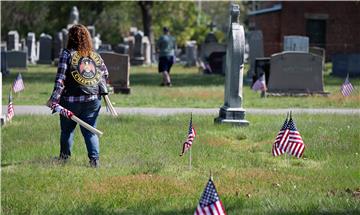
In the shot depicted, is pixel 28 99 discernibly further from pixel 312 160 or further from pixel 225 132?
pixel 312 160

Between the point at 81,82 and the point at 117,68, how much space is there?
35.9 ft

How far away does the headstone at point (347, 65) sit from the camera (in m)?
26.9

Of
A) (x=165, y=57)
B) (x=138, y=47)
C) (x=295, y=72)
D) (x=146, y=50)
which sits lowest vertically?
(x=295, y=72)

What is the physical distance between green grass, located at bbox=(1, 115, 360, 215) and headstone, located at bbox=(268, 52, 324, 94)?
6823 millimetres

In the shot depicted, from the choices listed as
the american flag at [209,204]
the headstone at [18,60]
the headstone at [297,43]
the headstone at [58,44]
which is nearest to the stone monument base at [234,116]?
the american flag at [209,204]

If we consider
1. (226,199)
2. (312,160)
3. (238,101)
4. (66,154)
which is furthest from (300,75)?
(226,199)

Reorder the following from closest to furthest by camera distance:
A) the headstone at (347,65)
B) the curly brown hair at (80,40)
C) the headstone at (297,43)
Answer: the curly brown hair at (80,40), the headstone at (297,43), the headstone at (347,65)

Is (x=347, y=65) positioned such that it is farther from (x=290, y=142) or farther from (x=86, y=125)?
(x=86, y=125)

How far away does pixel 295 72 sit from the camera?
18.6 metres

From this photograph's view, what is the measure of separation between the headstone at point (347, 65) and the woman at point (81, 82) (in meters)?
20.0

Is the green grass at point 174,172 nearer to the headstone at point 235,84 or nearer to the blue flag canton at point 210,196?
the headstone at point 235,84

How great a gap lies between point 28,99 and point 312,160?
954cm

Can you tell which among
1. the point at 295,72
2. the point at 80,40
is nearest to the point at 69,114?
the point at 80,40

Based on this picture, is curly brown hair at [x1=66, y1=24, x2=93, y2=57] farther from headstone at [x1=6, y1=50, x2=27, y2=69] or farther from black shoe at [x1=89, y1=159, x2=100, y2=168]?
headstone at [x1=6, y1=50, x2=27, y2=69]
